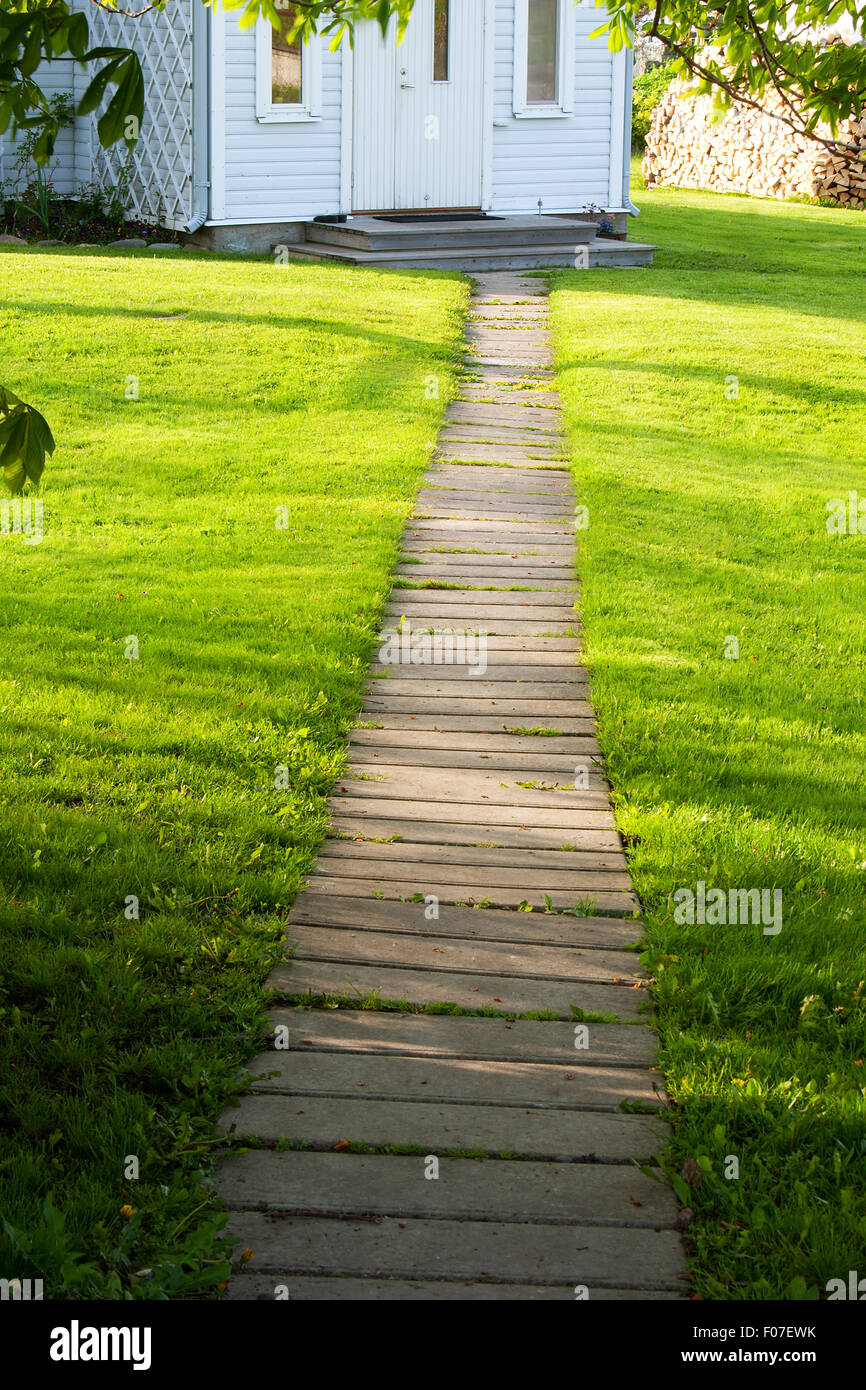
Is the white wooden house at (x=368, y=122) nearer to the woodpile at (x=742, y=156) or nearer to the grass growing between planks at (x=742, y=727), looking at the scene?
the grass growing between planks at (x=742, y=727)

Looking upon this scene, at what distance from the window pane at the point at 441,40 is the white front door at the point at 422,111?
0.01m

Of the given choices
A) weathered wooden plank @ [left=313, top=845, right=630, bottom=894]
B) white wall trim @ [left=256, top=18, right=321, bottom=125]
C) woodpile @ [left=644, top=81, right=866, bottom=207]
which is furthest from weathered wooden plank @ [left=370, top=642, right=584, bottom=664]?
woodpile @ [left=644, top=81, right=866, bottom=207]

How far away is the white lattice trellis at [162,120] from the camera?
18.2 m

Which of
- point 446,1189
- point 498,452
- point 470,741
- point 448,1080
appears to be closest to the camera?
point 446,1189

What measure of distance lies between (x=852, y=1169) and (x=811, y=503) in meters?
7.15

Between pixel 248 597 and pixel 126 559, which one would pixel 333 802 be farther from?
pixel 126 559

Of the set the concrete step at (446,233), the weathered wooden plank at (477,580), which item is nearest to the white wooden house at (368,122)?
the concrete step at (446,233)

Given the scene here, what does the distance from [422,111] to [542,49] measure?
2.34m

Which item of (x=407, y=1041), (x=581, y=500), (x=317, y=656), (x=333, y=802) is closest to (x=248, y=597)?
(x=317, y=656)

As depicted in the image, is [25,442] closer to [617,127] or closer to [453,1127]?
[453,1127]

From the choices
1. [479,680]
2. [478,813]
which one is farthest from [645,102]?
[478,813]

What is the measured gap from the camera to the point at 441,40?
19312mm

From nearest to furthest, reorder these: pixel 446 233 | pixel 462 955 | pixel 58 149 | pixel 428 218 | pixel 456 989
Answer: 1. pixel 456 989
2. pixel 462 955
3. pixel 446 233
4. pixel 428 218
5. pixel 58 149

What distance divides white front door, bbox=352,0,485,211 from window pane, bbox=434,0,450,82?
1 centimetres
